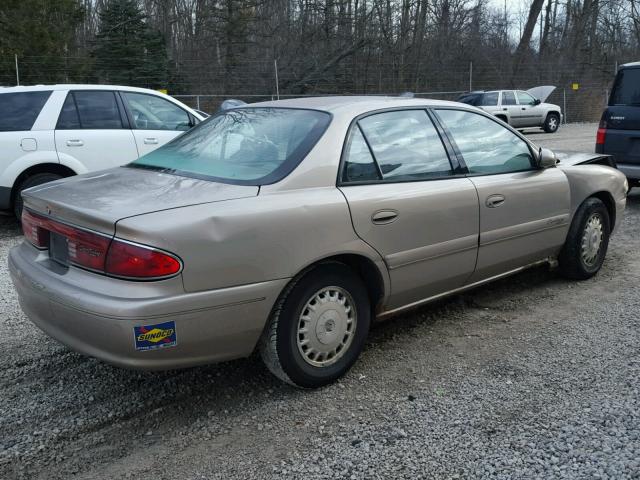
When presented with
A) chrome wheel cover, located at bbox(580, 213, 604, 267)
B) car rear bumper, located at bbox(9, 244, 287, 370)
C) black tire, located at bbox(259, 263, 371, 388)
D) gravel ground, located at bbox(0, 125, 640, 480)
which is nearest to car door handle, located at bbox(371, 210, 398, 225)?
black tire, located at bbox(259, 263, 371, 388)

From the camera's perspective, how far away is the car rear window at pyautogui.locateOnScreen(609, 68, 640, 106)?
327 inches

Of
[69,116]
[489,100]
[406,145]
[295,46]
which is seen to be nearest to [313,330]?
[406,145]

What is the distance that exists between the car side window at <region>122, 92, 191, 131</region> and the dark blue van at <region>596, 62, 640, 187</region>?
218 inches

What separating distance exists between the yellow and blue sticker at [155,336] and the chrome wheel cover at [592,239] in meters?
3.58

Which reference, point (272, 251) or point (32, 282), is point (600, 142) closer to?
point (272, 251)

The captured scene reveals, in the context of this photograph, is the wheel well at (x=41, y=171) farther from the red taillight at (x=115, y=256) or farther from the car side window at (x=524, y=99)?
the car side window at (x=524, y=99)

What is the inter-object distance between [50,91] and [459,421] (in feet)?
20.7

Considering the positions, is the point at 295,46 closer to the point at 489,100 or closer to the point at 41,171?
the point at 489,100

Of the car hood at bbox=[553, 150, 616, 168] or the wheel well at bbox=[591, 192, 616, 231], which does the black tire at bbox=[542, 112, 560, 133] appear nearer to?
the car hood at bbox=[553, 150, 616, 168]

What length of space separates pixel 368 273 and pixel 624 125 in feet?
20.3

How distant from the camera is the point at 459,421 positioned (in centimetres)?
312

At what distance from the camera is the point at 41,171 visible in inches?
283

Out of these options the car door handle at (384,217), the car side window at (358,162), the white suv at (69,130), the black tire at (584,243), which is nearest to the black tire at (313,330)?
the car door handle at (384,217)

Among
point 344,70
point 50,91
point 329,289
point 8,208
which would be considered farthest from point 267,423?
point 344,70
